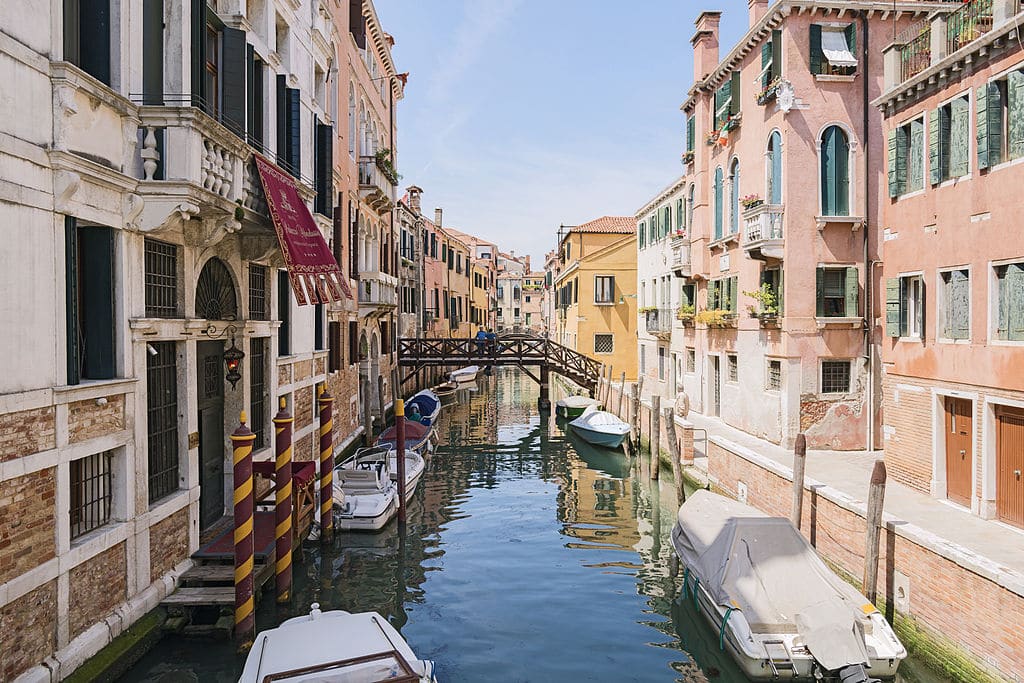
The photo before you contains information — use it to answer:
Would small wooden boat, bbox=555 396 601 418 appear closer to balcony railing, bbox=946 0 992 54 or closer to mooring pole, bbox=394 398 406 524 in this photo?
mooring pole, bbox=394 398 406 524

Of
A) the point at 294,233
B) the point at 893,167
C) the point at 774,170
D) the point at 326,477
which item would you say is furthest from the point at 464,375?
the point at 294,233

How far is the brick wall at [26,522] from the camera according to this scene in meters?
5.18

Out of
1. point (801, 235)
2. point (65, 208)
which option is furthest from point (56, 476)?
point (801, 235)

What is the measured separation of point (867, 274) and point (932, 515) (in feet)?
21.5

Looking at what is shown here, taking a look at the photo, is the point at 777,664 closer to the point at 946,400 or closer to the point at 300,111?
the point at 946,400

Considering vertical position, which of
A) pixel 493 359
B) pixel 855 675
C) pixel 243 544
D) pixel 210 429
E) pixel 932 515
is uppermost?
pixel 493 359

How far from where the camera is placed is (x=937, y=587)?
288 inches

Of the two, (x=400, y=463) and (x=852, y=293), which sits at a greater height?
(x=852, y=293)

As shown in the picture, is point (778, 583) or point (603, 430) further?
point (603, 430)

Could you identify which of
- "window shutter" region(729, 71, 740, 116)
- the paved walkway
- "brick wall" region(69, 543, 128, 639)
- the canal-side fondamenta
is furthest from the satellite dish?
"brick wall" region(69, 543, 128, 639)

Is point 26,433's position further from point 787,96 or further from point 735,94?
point 735,94

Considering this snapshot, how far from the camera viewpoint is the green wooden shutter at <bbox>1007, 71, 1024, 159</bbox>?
8.63 meters

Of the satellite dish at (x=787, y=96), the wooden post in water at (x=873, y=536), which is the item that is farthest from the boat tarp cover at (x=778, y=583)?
the satellite dish at (x=787, y=96)

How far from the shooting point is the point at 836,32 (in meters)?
14.7
